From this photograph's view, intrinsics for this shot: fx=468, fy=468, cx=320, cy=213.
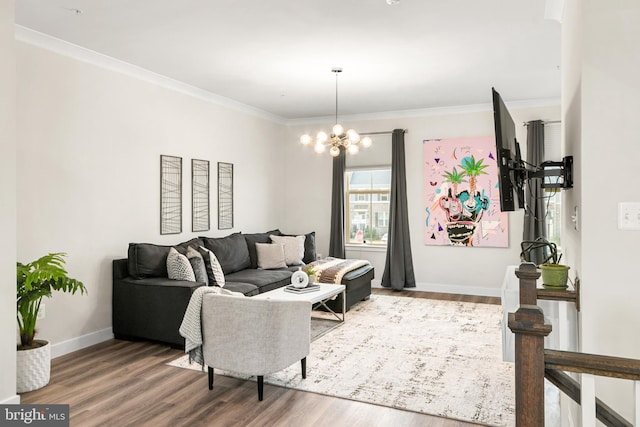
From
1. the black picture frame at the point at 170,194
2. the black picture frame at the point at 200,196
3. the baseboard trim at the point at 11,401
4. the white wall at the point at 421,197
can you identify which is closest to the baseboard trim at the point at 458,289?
the white wall at the point at 421,197

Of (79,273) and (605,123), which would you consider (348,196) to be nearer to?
A: (79,273)

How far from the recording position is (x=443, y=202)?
684 centimetres

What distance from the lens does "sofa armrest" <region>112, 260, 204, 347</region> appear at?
165 inches

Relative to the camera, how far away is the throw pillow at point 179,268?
4430mm

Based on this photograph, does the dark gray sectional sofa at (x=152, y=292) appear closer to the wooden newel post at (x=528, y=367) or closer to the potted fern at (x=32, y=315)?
the potted fern at (x=32, y=315)

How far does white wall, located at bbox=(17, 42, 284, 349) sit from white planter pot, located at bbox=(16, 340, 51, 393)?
63 centimetres

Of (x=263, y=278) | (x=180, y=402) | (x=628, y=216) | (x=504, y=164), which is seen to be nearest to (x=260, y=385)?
(x=180, y=402)

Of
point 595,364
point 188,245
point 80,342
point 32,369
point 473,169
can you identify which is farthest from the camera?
point 473,169

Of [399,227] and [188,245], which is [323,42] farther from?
[399,227]

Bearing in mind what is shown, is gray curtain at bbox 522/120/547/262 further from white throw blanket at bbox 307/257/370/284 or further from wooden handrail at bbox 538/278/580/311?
wooden handrail at bbox 538/278/580/311

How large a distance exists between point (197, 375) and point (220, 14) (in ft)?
9.01

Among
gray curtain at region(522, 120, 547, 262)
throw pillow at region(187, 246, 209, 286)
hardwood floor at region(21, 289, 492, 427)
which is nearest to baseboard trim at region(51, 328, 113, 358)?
hardwood floor at region(21, 289, 492, 427)

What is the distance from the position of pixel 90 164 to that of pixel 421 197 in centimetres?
451

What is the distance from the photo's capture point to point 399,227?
6988mm
